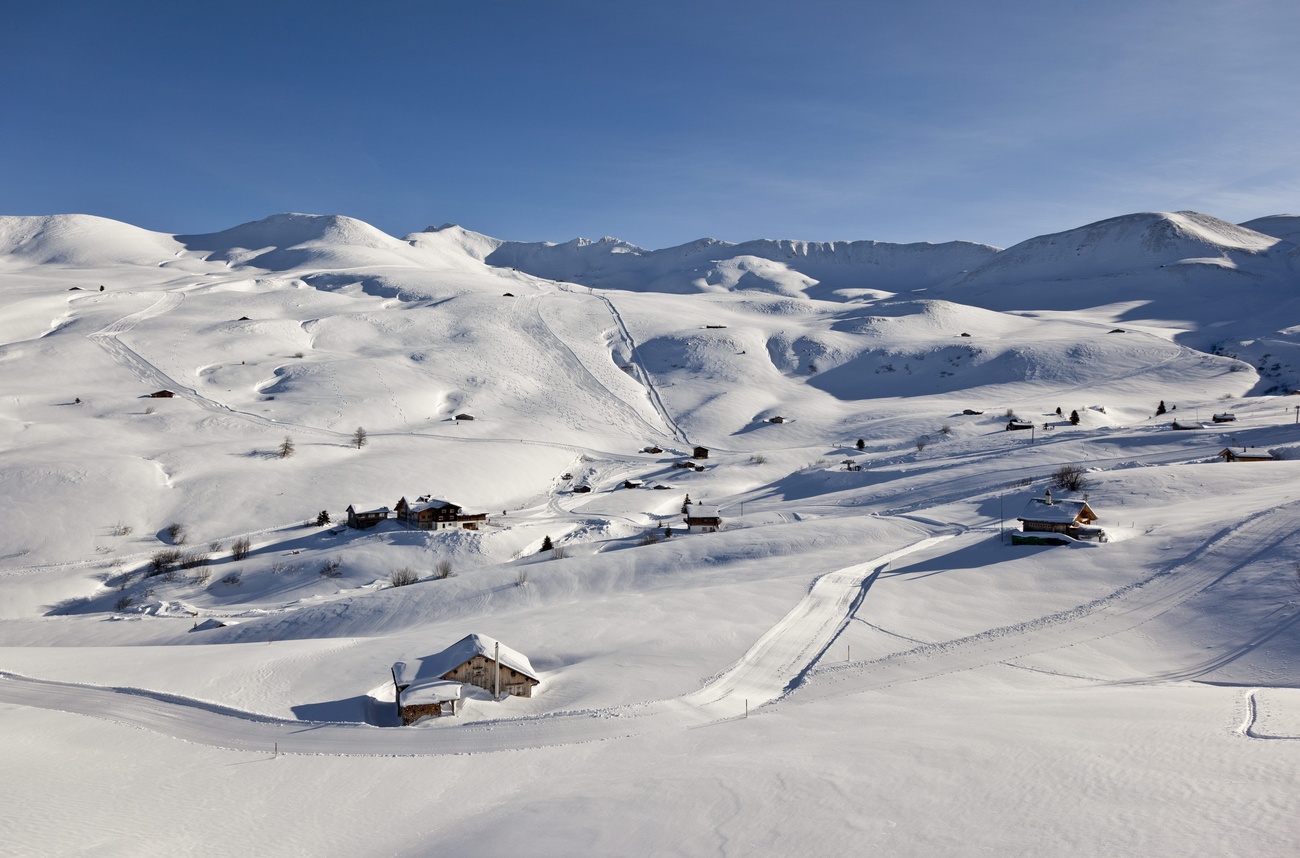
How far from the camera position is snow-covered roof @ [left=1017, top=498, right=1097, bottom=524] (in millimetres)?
34969

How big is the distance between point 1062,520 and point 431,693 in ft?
92.8

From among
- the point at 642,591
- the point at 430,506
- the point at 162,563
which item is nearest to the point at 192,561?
the point at 162,563

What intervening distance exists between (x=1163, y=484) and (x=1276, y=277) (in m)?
134

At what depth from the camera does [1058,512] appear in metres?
35.3

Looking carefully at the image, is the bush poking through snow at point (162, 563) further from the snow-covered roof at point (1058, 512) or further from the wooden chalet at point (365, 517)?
the snow-covered roof at point (1058, 512)

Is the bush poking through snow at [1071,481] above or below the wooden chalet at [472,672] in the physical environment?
above

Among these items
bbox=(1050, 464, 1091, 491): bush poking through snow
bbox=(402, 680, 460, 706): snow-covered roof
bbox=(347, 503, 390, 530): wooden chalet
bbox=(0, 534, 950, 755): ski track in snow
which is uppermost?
bbox=(1050, 464, 1091, 491): bush poking through snow

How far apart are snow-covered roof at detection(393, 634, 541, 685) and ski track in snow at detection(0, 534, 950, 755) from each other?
2306 millimetres

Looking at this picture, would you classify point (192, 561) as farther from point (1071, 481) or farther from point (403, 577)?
point (1071, 481)

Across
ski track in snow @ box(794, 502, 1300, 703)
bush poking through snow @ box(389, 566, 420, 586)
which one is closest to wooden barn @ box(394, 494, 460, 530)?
bush poking through snow @ box(389, 566, 420, 586)

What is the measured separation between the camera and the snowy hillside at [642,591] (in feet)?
51.6

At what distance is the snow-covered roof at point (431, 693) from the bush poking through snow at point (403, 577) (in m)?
18.6

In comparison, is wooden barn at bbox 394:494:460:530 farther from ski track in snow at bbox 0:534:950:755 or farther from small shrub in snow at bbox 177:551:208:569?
ski track in snow at bbox 0:534:950:755

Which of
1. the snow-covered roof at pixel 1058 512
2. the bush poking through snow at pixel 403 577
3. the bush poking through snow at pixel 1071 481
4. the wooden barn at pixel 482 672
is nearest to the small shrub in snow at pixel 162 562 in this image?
the bush poking through snow at pixel 403 577
